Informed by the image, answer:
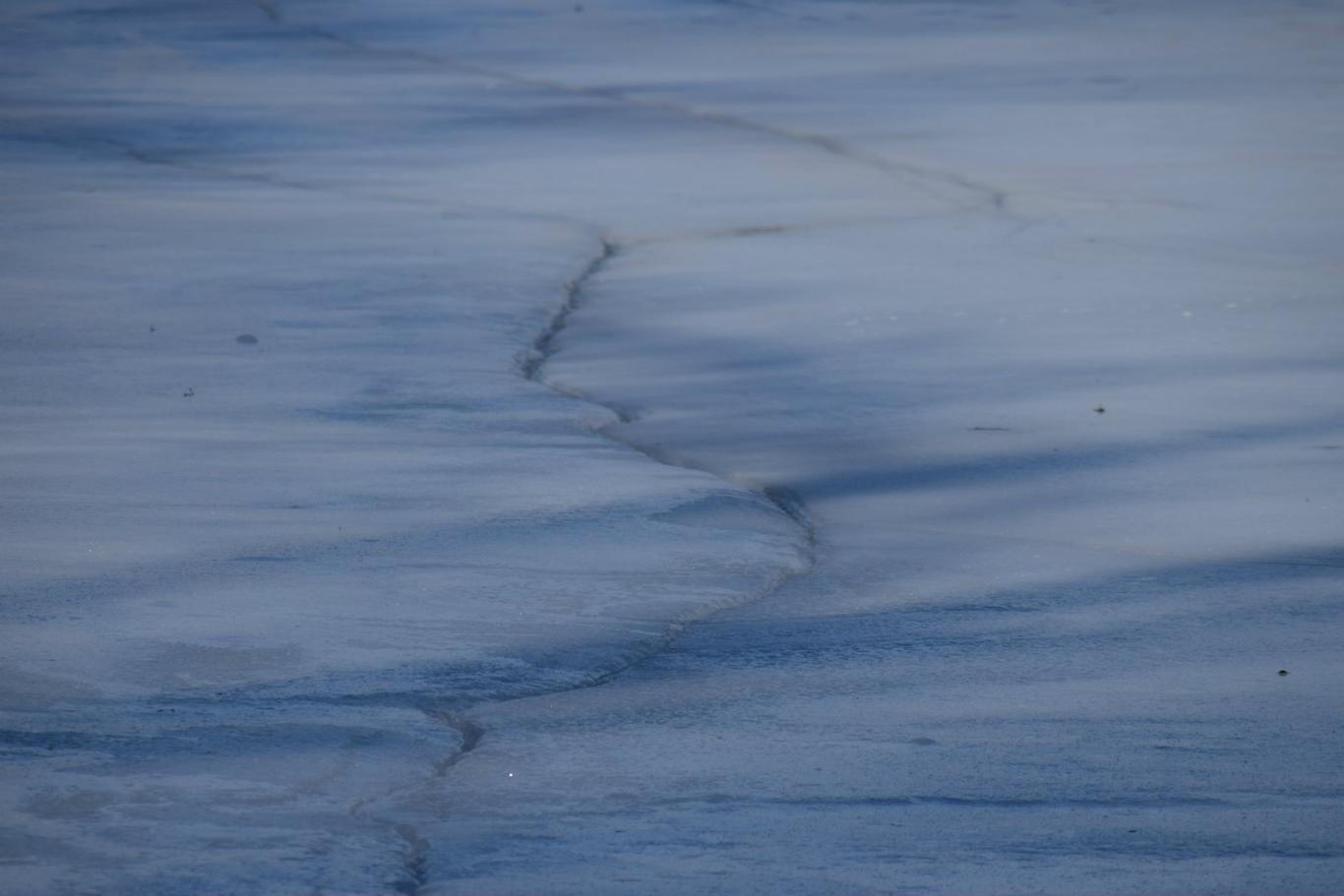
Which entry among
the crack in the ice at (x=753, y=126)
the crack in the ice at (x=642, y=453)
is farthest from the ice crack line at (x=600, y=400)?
the crack in the ice at (x=753, y=126)

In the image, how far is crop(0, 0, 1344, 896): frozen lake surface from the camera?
141 inches

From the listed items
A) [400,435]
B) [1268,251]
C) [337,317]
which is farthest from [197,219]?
[1268,251]

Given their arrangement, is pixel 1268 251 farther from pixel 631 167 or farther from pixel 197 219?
pixel 197 219

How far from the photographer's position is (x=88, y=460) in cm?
578

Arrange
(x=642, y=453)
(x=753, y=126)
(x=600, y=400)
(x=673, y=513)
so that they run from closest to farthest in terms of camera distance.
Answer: (x=673, y=513) < (x=642, y=453) < (x=600, y=400) < (x=753, y=126)

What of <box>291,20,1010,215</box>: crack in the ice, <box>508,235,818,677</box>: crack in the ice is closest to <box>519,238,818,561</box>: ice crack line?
<box>508,235,818,677</box>: crack in the ice

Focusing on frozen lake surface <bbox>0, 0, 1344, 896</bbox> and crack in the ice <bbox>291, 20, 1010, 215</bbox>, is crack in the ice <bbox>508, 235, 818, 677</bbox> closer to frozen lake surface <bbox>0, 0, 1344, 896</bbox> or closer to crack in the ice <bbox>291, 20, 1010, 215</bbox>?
frozen lake surface <bbox>0, 0, 1344, 896</bbox>

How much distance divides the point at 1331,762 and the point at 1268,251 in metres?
5.31

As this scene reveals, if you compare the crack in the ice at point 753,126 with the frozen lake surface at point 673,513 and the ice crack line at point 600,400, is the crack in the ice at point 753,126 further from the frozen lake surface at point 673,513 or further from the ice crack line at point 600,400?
the ice crack line at point 600,400

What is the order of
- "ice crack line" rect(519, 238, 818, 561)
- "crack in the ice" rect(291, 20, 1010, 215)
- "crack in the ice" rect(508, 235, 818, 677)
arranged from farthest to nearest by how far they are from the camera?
"crack in the ice" rect(291, 20, 1010, 215)
"ice crack line" rect(519, 238, 818, 561)
"crack in the ice" rect(508, 235, 818, 677)

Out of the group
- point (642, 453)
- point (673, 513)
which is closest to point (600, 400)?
point (642, 453)

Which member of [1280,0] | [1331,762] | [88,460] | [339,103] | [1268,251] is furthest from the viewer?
[1280,0]

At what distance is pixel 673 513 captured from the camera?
17.7 feet

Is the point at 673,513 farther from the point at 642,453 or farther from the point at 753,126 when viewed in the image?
the point at 753,126
